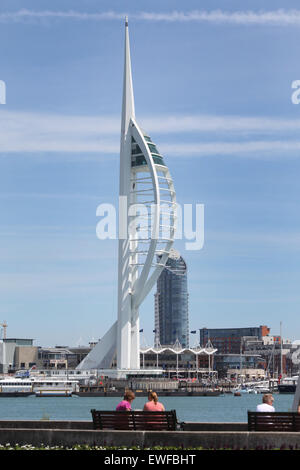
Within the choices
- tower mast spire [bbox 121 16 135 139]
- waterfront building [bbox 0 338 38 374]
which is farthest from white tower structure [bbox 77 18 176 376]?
waterfront building [bbox 0 338 38 374]

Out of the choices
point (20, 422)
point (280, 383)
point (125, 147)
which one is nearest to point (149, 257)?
point (125, 147)

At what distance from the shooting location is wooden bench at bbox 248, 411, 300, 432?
Result: 47.3 ft

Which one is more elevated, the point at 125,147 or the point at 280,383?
the point at 125,147

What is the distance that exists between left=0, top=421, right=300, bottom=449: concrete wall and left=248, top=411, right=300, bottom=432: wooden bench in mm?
633

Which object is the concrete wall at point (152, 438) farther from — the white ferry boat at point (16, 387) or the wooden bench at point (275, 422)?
the white ferry boat at point (16, 387)

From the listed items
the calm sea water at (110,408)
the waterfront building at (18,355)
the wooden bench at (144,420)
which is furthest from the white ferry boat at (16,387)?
the wooden bench at (144,420)

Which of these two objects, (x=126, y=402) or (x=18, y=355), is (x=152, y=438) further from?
(x=18, y=355)

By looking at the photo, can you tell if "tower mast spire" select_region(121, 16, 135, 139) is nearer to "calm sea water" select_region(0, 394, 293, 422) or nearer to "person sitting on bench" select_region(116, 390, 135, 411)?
"calm sea water" select_region(0, 394, 293, 422)

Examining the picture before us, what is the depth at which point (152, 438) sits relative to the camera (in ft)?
46.4

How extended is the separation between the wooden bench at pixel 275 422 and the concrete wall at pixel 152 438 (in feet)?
2.08

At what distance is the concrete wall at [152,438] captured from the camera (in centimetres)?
1375
